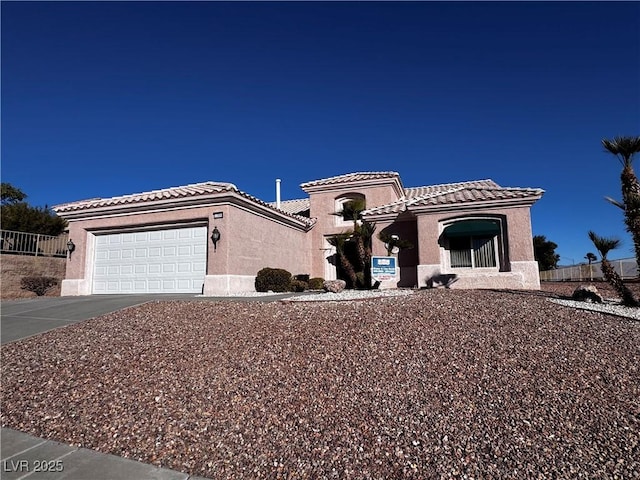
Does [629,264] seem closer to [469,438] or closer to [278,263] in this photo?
[278,263]

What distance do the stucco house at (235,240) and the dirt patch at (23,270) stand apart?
2.05 m

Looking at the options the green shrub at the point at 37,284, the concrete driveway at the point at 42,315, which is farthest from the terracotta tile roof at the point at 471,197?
the green shrub at the point at 37,284

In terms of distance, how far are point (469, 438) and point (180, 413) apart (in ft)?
10.3

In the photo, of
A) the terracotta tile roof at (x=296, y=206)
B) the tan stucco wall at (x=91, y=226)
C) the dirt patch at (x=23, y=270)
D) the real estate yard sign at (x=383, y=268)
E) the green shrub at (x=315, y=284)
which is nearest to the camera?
the real estate yard sign at (x=383, y=268)

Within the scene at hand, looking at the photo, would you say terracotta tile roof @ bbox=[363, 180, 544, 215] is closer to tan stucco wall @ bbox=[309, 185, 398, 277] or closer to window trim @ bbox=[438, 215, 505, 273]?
window trim @ bbox=[438, 215, 505, 273]

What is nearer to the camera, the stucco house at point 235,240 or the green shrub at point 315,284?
the stucco house at point 235,240

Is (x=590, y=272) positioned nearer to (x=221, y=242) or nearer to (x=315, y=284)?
(x=315, y=284)

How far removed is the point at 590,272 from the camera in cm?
2564

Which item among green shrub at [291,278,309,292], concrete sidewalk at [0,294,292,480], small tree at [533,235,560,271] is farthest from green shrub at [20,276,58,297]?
small tree at [533,235,560,271]

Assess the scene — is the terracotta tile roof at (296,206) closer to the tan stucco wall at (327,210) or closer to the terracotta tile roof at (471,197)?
the tan stucco wall at (327,210)

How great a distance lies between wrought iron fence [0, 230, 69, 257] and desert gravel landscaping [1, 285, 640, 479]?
13858 mm

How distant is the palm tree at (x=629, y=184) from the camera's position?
958 centimetres

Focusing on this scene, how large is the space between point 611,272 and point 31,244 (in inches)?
953

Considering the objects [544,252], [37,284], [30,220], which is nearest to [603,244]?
[37,284]
